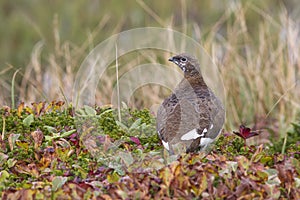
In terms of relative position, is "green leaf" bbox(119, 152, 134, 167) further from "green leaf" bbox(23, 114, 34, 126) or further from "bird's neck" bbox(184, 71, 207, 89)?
"bird's neck" bbox(184, 71, 207, 89)

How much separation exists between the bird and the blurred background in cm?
156

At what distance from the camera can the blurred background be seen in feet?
23.0

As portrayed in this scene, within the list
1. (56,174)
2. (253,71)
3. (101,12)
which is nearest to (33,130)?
(56,174)

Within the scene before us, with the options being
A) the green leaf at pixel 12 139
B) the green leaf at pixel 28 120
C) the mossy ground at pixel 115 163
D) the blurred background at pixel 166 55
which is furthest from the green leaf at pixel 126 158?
the blurred background at pixel 166 55

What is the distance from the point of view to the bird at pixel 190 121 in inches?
158

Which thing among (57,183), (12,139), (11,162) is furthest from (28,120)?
(57,183)

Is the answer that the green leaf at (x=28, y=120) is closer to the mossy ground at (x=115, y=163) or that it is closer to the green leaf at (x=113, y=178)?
the mossy ground at (x=115, y=163)

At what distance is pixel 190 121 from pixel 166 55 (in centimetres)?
348

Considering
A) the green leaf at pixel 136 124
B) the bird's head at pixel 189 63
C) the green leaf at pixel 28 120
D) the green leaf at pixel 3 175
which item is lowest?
the green leaf at pixel 3 175

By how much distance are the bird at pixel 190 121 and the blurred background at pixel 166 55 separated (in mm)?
1559

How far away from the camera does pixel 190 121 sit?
4133mm

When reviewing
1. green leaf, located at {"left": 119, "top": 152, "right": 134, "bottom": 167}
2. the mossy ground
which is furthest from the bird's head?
green leaf, located at {"left": 119, "top": 152, "right": 134, "bottom": 167}

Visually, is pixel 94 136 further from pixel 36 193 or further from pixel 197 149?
pixel 36 193

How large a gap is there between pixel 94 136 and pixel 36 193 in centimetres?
107
